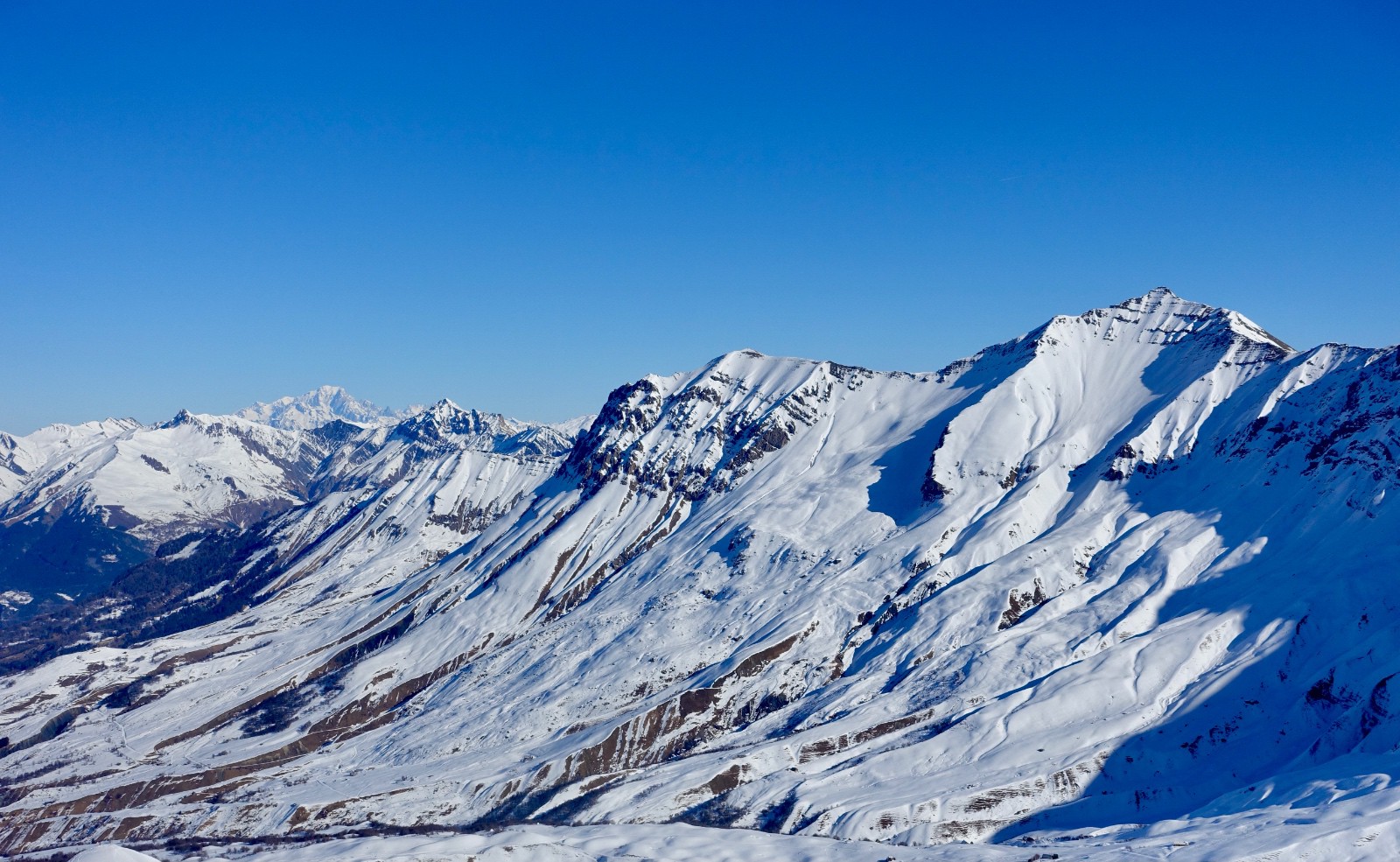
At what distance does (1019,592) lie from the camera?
178500mm

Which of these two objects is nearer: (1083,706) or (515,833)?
(515,833)

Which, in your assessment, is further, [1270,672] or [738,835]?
[1270,672]

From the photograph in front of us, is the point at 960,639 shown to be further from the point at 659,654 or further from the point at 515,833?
the point at 515,833

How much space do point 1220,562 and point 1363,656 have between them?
154 feet

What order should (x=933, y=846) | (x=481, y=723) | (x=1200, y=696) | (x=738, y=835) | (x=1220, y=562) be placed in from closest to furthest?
(x=933, y=846) → (x=738, y=835) → (x=1200, y=696) → (x=1220, y=562) → (x=481, y=723)

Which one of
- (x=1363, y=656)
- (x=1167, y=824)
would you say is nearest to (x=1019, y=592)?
(x=1363, y=656)

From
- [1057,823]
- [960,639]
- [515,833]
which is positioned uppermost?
[960,639]

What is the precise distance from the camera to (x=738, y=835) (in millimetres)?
116188

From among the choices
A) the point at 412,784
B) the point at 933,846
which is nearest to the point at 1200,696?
the point at 933,846

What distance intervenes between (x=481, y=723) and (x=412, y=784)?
26.4 m

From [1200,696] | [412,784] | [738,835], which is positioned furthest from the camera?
[412,784]

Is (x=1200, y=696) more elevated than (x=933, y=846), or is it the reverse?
(x=1200, y=696)

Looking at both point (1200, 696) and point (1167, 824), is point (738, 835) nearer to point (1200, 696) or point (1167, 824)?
point (1167, 824)

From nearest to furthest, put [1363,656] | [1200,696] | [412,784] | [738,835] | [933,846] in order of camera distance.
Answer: [933,846], [738,835], [1363,656], [1200,696], [412,784]
